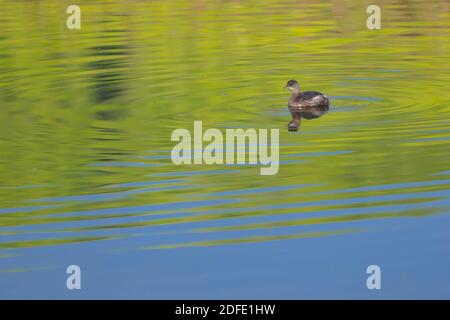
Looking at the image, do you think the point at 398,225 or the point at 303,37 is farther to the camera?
the point at 303,37

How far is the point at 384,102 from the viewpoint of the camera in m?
21.4

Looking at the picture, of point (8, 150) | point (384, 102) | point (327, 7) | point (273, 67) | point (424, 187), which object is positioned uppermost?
point (327, 7)

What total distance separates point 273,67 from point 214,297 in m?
15.2

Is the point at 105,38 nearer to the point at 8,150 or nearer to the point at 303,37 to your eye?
the point at 303,37

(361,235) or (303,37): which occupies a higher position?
(303,37)

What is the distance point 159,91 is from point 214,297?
11892 mm

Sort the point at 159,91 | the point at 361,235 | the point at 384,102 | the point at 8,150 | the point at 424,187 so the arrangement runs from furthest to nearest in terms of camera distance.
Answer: the point at 159,91
the point at 384,102
the point at 8,150
the point at 424,187
the point at 361,235

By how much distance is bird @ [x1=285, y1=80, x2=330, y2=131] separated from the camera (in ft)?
67.6

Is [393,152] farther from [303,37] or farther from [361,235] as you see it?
[303,37]

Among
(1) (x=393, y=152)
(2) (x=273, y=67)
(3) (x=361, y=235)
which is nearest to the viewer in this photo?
(3) (x=361, y=235)

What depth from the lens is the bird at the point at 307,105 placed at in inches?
811

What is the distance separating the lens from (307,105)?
20703 millimetres

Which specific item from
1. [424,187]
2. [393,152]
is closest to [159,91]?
[393,152]

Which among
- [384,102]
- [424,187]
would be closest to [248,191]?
[424,187]
